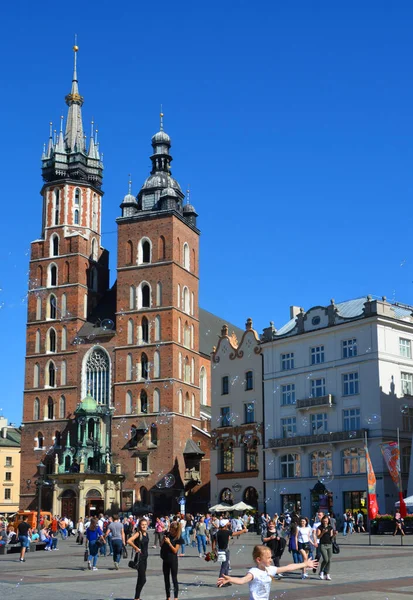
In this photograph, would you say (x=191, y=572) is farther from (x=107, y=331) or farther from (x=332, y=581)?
(x=107, y=331)

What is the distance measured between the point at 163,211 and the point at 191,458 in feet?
73.0

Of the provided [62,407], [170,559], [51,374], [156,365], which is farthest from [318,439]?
[170,559]

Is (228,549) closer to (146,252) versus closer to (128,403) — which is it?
(128,403)

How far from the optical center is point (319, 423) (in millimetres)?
56812

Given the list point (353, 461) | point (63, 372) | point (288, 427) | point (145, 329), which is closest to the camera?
point (353, 461)

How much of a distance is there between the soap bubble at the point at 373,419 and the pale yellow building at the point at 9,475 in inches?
2285

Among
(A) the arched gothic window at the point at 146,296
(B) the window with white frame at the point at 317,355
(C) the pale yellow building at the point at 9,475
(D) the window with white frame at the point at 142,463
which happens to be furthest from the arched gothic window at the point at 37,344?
(B) the window with white frame at the point at 317,355

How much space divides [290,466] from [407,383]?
9.81 metres

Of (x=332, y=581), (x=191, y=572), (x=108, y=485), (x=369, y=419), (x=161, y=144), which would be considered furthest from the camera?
(x=161, y=144)

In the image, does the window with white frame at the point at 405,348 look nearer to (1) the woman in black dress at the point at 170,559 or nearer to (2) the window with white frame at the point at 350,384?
(2) the window with white frame at the point at 350,384

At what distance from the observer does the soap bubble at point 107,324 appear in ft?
259

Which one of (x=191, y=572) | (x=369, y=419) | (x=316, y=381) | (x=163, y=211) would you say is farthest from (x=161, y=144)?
(x=191, y=572)

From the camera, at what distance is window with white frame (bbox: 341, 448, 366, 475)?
53.3m

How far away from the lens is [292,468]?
191 ft
